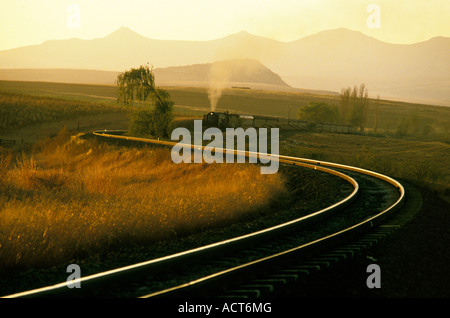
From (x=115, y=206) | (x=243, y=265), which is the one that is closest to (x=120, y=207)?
(x=115, y=206)

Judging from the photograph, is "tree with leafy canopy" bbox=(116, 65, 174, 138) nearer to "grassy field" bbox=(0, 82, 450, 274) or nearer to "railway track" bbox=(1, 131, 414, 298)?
"grassy field" bbox=(0, 82, 450, 274)

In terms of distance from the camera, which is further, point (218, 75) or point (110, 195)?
point (218, 75)

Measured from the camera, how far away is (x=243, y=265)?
6715mm

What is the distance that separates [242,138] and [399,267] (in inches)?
1395

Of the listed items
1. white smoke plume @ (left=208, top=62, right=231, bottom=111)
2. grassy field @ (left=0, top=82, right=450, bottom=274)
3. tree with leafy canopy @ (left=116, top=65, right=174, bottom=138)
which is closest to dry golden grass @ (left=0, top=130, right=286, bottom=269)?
grassy field @ (left=0, top=82, right=450, bottom=274)

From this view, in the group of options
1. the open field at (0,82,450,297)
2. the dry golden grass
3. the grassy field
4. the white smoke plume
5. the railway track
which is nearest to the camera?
the railway track

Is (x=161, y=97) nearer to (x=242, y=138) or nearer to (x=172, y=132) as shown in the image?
(x=172, y=132)

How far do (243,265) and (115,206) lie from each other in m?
6.09

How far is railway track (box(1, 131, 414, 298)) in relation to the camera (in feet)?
19.7

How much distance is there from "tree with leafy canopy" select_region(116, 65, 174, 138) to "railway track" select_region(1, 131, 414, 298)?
2871 cm

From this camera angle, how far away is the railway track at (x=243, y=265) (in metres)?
6.00

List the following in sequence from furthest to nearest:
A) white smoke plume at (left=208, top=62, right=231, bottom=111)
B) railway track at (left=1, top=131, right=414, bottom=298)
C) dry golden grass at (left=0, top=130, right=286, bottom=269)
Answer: white smoke plume at (left=208, top=62, right=231, bottom=111)
dry golden grass at (left=0, top=130, right=286, bottom=269)
railway track at (left=1, top=131, right=414, bottom=298)

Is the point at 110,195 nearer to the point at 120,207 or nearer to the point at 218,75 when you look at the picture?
A: the point at 120,207

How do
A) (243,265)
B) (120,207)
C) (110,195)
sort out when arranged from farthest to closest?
(110,195), (120,207), (243,265)
